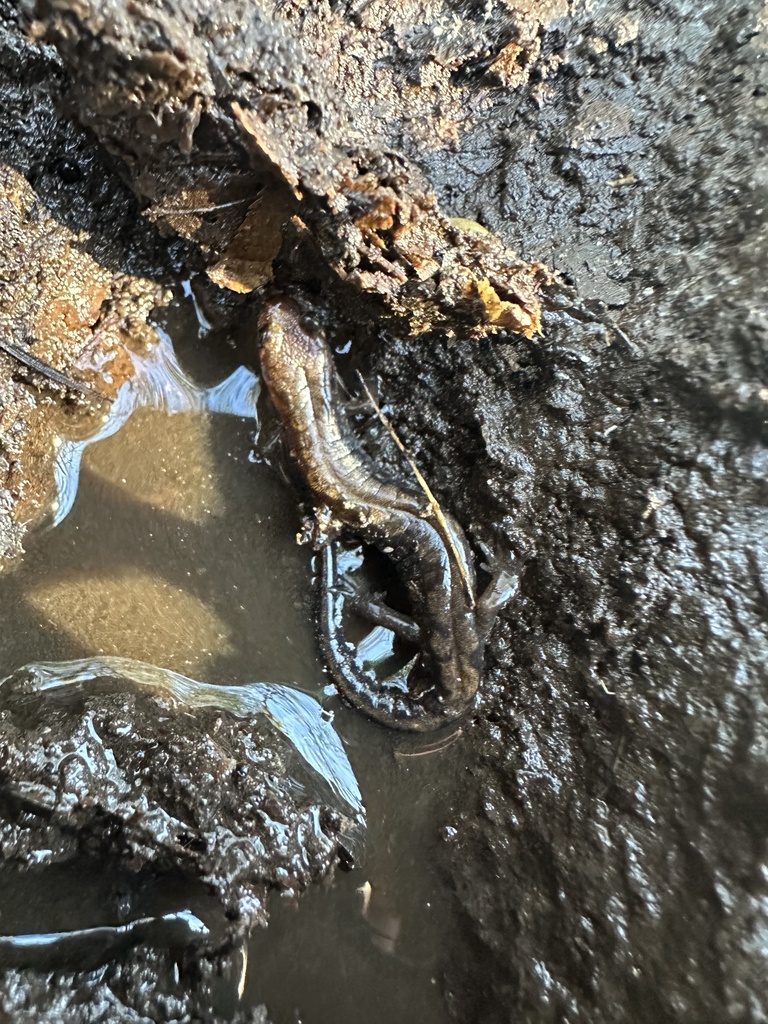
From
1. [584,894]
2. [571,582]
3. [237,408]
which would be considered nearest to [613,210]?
[571,582]

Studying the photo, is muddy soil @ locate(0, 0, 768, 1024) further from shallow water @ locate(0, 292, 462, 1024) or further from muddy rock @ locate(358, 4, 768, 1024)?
shallow water @ locate(0, 292, 462, 1024)

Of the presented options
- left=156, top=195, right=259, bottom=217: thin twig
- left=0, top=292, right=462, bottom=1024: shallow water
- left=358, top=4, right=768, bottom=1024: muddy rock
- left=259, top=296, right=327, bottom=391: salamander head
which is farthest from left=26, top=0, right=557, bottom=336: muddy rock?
left=0, top=292, right=462, bottom=1024: shallow water

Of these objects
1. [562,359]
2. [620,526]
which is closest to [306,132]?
[562,359]

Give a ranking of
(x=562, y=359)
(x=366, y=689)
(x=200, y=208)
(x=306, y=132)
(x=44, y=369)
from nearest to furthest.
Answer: (x=306, y=132) → (x=200, y=208) → (x=562, y=359) → (x=44, y=369) → (x=366, y=689)

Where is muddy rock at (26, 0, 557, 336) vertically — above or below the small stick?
above

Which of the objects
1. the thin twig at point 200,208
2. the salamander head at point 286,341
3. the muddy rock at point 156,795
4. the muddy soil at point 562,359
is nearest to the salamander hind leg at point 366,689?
the muddy soil at point 562,359

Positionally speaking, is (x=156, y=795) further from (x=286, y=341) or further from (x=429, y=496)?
(x=286, y=341)

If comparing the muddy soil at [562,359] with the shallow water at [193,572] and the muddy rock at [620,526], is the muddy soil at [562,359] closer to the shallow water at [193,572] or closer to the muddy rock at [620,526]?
the muddy rock at [620,526]
